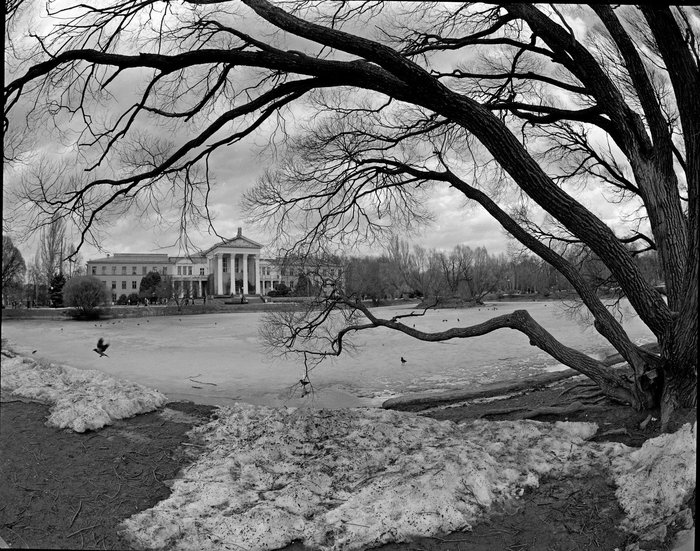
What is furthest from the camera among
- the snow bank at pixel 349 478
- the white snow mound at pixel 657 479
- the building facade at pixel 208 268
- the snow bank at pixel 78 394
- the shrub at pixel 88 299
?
the shrub at pixel 88 299

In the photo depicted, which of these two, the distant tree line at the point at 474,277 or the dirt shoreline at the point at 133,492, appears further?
the distant tree line at the point at 474,277

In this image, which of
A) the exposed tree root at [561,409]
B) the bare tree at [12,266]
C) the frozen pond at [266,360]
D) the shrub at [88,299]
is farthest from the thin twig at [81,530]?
the shrub at [88,299]

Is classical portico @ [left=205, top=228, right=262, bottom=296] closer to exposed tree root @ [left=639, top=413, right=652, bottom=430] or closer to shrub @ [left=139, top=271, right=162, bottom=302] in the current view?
shrub @ [left=139, top=271, right=162, bottom=302]

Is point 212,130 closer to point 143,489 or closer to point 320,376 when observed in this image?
point 143,489

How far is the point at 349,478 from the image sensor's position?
380 cm

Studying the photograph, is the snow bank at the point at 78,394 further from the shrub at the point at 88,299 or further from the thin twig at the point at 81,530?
the shrub at the point at 88,299

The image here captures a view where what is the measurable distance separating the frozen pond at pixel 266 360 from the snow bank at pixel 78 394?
921 mm

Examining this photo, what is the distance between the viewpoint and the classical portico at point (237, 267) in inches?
299

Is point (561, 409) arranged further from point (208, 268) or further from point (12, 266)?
point (208, 268)

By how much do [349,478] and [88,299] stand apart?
37.4 feet

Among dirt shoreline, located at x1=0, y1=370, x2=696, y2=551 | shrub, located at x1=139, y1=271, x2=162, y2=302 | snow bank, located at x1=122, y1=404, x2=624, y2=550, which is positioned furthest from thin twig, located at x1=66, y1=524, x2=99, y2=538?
shrub, located at x1=139, y1=271, x2=162, y2=302

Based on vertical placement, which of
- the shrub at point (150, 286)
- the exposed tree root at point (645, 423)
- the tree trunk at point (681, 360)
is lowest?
the exposed tree root at point (645, 423)

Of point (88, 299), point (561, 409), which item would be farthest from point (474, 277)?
point (88, 299)

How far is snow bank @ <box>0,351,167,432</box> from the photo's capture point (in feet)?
16.8
